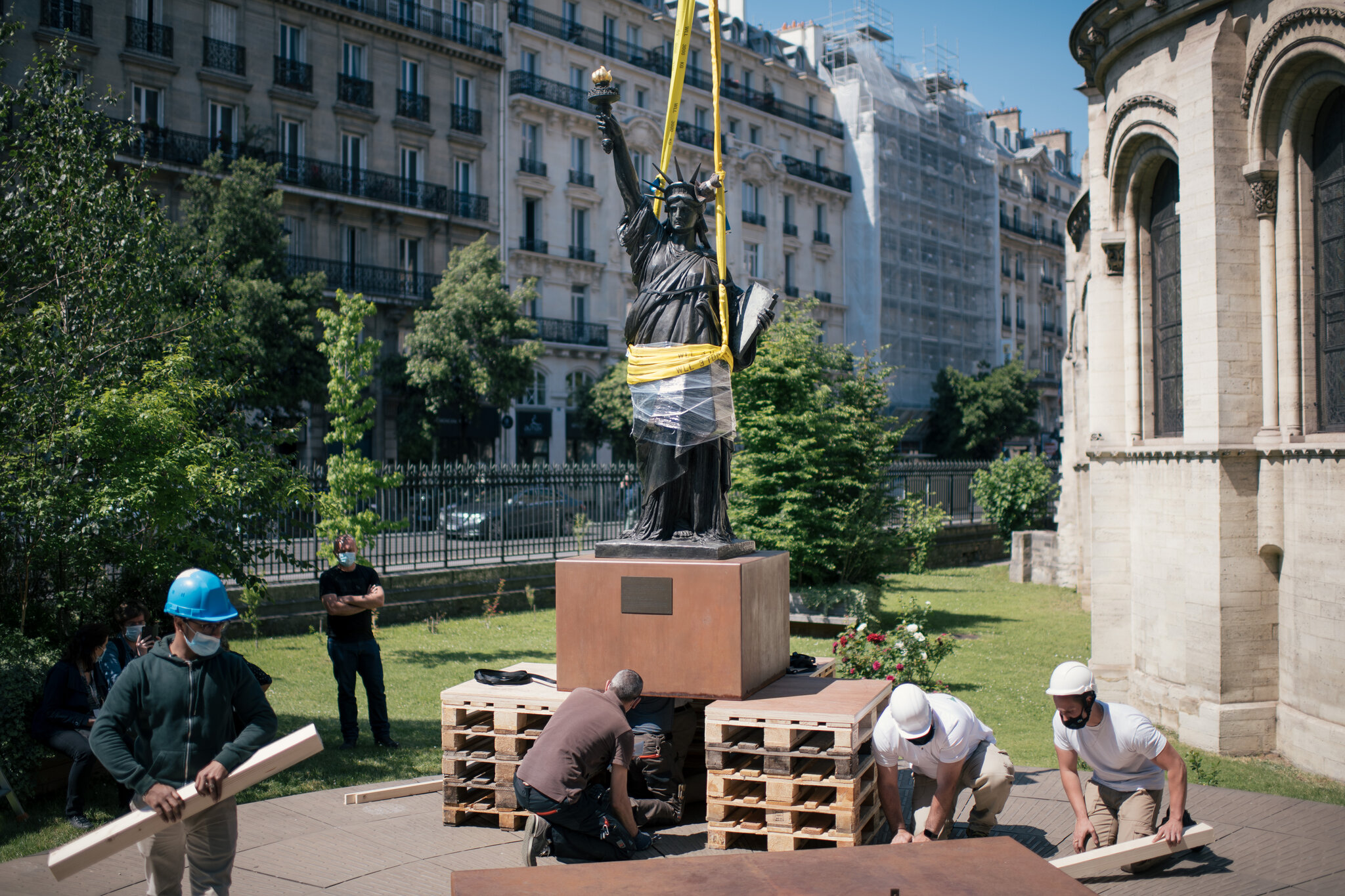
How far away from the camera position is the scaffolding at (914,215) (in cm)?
5331

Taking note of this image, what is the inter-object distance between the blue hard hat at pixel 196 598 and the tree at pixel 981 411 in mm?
50899

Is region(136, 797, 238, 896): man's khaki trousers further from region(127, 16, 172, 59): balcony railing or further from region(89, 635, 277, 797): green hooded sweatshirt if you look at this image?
region(127, 16, 172, 59): balcony railing

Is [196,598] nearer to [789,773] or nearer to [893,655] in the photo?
[789,773]

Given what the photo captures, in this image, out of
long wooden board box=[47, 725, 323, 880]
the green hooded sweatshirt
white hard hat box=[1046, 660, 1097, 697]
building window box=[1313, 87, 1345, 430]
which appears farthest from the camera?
building window box=[1313, 87, 1345, 430]

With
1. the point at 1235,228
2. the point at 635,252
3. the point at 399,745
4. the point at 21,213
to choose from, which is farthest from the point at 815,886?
the point at 1235,228

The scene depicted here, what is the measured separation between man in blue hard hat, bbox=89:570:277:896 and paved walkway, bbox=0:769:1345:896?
1295 mm

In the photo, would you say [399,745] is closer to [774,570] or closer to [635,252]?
[774,570]

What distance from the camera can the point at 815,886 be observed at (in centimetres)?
396

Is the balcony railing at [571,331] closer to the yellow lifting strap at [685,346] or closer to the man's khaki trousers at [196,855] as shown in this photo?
the yellow lifting strap at [685,346]

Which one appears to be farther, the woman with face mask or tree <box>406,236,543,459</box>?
tree <box>406,236,543,459</box>

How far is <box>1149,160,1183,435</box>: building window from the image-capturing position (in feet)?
41.1

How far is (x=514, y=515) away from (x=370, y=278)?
17.4 metres

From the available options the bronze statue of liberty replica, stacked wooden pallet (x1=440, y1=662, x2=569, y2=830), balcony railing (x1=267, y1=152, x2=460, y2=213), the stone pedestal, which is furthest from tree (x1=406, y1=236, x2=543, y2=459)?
the stone pedestal

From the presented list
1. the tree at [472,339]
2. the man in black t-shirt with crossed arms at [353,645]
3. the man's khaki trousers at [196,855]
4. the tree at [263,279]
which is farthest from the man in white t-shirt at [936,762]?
the tree at [472,339]
